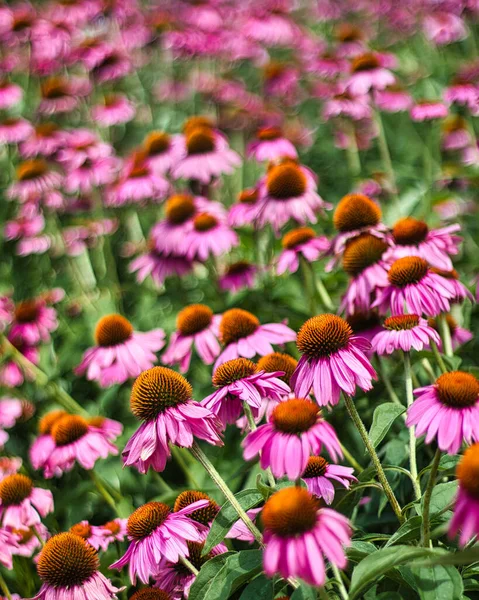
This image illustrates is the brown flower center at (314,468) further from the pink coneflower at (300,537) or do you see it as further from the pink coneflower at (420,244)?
A: the pink coneflower at (420,244)

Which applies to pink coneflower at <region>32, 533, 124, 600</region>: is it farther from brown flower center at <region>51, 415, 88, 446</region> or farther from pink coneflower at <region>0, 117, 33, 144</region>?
pink coneflower at <region>0, 117, 33, 144</region>

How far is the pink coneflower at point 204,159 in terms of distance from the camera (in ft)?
10.0

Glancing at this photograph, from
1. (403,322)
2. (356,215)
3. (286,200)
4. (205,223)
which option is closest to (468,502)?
(403,322)

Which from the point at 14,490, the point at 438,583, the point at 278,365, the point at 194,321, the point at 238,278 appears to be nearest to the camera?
the point at 438,583

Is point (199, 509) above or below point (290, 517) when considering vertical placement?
below

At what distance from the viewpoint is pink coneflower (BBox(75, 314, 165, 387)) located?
2.29 m

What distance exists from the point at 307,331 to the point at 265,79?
3.48 metres

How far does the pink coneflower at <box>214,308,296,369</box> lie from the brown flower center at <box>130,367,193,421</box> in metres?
0.46

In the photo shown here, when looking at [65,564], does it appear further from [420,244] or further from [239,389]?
[420,244]

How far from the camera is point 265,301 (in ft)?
8.74

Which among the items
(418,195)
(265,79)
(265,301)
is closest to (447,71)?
(265,79)

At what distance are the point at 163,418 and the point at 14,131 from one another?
3.11 meters

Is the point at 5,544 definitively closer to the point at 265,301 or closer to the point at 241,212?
the point at 265,301

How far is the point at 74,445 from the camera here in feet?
6.82
